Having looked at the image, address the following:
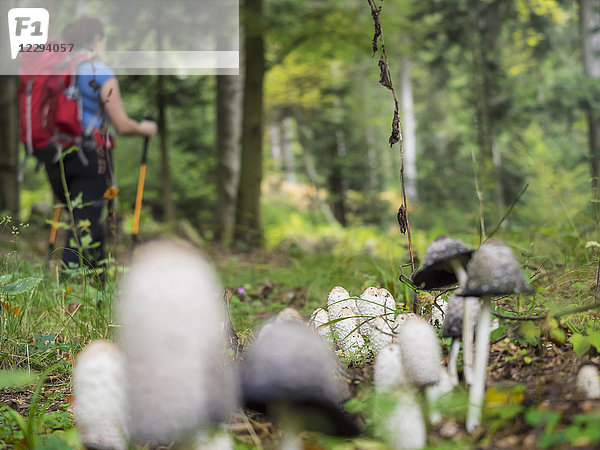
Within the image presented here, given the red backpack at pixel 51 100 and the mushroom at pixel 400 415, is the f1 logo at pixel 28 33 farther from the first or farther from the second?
the mushroom at pixel 400 415

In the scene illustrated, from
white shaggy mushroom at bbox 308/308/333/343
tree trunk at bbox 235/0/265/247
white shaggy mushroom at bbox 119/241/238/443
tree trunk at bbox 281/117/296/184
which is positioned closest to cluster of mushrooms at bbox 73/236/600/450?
white shaggy mushroom at bbox 119/241/238/443

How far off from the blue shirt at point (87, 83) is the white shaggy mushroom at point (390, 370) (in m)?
3.29

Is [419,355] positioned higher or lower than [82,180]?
lower

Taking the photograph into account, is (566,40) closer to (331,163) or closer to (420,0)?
(420,0)

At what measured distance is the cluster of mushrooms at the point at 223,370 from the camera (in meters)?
1.05

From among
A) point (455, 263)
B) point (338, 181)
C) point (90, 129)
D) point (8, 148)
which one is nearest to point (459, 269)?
point (455, 263)

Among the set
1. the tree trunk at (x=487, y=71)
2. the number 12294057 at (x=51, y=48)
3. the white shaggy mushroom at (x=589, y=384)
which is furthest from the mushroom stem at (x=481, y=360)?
the tree trunk at (x=487, y=71)

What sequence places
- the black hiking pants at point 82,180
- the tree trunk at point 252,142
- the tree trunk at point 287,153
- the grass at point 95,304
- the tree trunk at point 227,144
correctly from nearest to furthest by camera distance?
the grass at point 95,304
the black hiking pants at point 82,180
the tree trunk at point 252,142
the tree trunk at point 227,144
the tree trunk at point 287,153

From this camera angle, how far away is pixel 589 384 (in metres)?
1.32

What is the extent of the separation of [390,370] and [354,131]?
1459 centimetres

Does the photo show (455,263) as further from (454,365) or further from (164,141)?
(164,141)

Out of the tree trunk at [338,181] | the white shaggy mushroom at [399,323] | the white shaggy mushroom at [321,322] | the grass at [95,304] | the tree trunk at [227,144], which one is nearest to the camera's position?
the grass at [95,304]

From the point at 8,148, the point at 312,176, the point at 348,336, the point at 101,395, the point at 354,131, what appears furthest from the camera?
the point at 312,176

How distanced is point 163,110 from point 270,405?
9461mm
